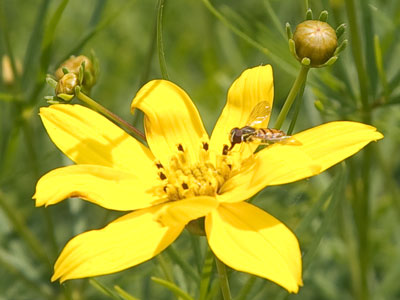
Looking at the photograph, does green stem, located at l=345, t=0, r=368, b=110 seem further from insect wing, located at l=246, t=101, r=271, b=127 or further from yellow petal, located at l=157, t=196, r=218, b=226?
yellow petal, located at l=157, t=196, r=218, b=226

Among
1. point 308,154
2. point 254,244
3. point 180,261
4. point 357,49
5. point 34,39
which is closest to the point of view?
point 254,244

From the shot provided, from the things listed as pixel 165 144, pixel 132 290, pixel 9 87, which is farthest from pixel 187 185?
pixel 132 290

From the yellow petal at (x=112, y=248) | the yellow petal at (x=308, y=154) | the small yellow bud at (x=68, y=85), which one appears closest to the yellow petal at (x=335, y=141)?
the yellow petal at (x=308, y=154)

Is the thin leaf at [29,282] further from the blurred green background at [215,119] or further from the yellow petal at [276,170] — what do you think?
the yellow petal at [276,170]

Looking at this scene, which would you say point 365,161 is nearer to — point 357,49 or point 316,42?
point 357,49

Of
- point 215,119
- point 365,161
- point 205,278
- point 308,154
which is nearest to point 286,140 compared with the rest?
point 308,154

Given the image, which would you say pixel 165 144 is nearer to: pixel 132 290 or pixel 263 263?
pixel 263 263
